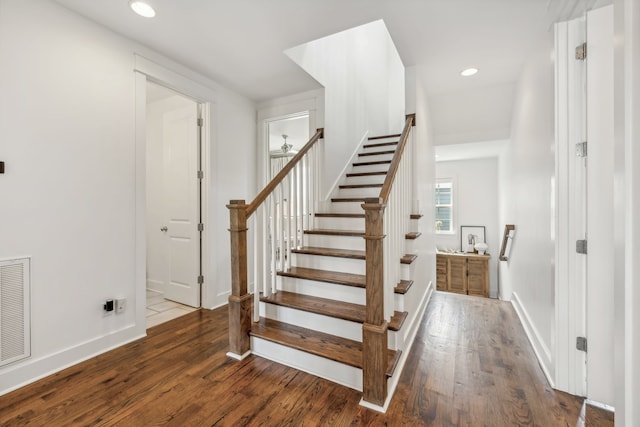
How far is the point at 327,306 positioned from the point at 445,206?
5.06 meters

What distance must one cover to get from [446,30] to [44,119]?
9.55ft

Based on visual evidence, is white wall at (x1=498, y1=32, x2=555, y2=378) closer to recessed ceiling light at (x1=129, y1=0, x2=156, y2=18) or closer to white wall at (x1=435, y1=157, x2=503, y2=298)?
recessed ceiling light at (x1=129, y1=0, x2=156, y2=18)

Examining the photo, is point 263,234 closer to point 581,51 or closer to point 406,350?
point 406,350

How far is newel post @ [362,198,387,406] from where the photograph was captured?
158 cm

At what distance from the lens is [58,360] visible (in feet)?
6.34

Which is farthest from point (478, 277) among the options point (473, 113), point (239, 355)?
point (239, 355)

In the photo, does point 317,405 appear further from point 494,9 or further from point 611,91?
point 494,9

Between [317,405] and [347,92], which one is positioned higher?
[347,92]

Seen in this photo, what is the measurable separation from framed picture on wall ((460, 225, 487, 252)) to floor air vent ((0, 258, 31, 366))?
6435mm

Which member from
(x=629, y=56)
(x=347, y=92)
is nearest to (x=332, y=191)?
(x=347, y=92)

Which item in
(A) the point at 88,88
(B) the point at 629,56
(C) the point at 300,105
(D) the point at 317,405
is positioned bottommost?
(D) the point at 317,405

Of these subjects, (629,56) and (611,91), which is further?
(611,91)

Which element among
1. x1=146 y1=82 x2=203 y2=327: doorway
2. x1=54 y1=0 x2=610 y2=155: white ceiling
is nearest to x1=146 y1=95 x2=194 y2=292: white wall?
x1=146 y1=82 x2=203 y2=327: doorway

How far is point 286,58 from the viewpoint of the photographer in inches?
105
